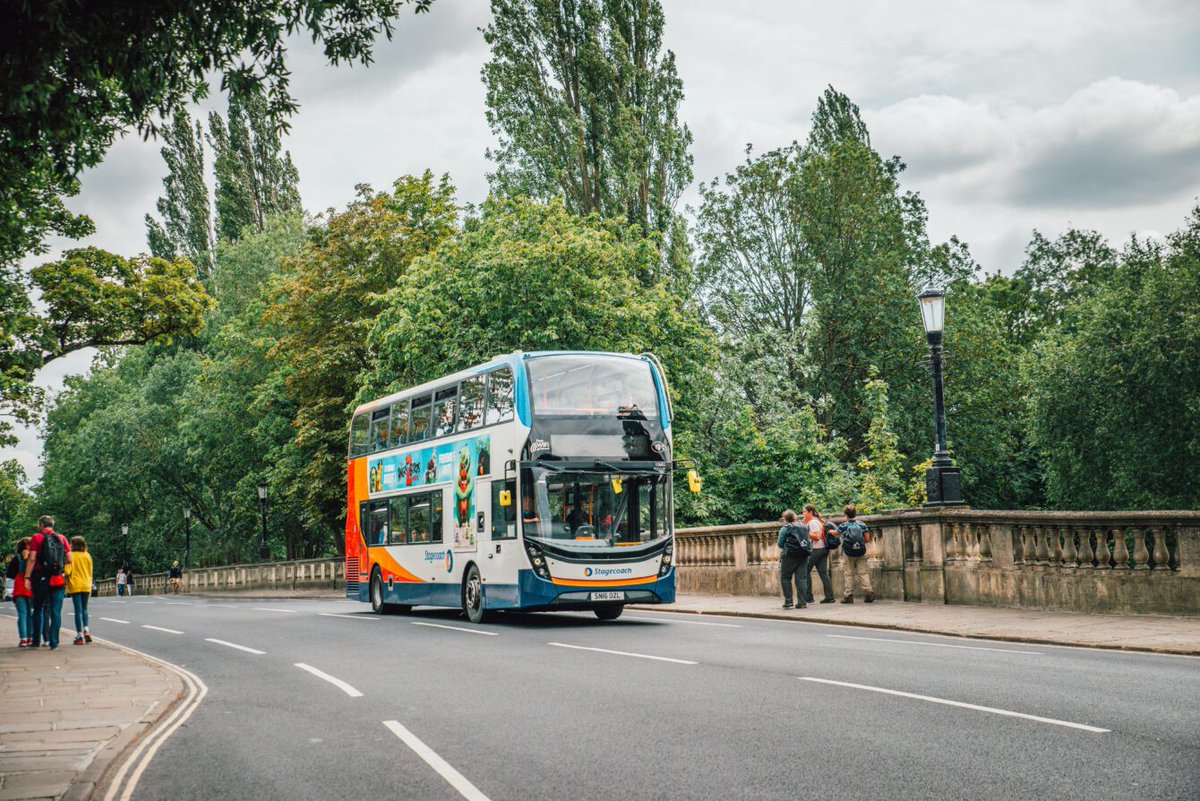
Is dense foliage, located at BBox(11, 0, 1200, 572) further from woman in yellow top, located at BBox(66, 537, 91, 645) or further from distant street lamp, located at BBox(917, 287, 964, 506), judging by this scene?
distant street lamp, located at BBox(917, 287, 964, 506)

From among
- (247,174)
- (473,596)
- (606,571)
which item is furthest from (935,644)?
(247,174)

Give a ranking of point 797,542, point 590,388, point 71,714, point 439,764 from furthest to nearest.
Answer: point 797,542, point 590,388, point 71,714, point 439,764

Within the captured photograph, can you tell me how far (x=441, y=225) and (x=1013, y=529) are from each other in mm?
29468

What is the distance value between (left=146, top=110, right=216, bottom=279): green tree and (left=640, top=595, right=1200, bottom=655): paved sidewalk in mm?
57768

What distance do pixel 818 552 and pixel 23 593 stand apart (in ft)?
45.3

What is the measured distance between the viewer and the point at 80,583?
1961 cm

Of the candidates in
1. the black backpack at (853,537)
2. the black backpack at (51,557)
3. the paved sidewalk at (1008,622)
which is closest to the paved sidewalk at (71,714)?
the black backpack at (51,557)

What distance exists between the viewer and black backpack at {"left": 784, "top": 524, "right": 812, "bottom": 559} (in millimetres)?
21062

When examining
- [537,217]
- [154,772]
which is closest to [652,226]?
[537,217]

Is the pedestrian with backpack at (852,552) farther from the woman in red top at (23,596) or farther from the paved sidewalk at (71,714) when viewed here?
the woman in red top at (23,596)

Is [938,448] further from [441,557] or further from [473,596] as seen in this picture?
[441,557]

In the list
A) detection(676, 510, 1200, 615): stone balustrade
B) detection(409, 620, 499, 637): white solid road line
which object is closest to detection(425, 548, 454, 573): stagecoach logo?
detection(409, 620, 499, 637): white solid road line

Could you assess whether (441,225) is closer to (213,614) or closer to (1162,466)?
(213,614)

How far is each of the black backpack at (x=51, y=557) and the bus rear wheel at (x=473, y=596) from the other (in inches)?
263
